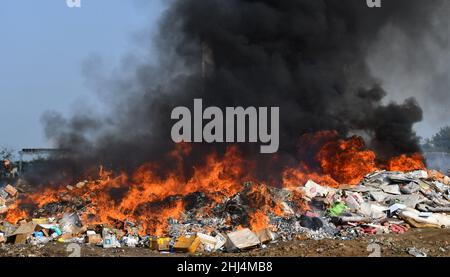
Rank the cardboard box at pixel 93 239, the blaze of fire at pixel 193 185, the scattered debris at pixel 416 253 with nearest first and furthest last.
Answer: the scattered debris at pixel 416 253, the cardboard box at pixel 93 239, the blaze of fire at pixel 193 185

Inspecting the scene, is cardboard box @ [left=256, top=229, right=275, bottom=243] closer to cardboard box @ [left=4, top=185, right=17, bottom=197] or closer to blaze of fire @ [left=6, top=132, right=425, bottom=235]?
blaze of fire @ [left=6, top=132, right=425, bottom=235]

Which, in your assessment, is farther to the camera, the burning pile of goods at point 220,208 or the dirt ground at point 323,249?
the burning pile of goods at point 220,208

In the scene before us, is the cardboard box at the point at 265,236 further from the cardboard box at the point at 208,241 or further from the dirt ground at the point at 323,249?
the cardboard box at the point at 208,241

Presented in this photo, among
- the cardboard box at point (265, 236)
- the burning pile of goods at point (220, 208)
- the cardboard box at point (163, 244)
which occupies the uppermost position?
the burning pile of goods at point (220, 208)

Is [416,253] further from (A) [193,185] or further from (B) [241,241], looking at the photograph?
(A) [193,185]

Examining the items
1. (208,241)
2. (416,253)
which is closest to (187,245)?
(208,241)

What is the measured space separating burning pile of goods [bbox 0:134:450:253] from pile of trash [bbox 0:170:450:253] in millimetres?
31

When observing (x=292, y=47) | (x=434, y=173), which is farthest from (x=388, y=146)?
(x=292, y=47)

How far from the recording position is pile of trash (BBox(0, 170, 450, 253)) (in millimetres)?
12859

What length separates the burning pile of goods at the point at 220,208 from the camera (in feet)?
43.5

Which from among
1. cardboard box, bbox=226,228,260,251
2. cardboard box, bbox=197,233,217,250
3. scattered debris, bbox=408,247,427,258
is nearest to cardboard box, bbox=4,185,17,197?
cardboard box, bbox=197,233,217,250

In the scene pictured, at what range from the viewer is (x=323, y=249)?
1158 cm

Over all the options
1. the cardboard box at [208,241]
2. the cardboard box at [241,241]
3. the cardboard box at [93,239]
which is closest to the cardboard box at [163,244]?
the cardboard box at [208,241]

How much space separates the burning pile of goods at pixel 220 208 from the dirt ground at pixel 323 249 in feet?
1.78
